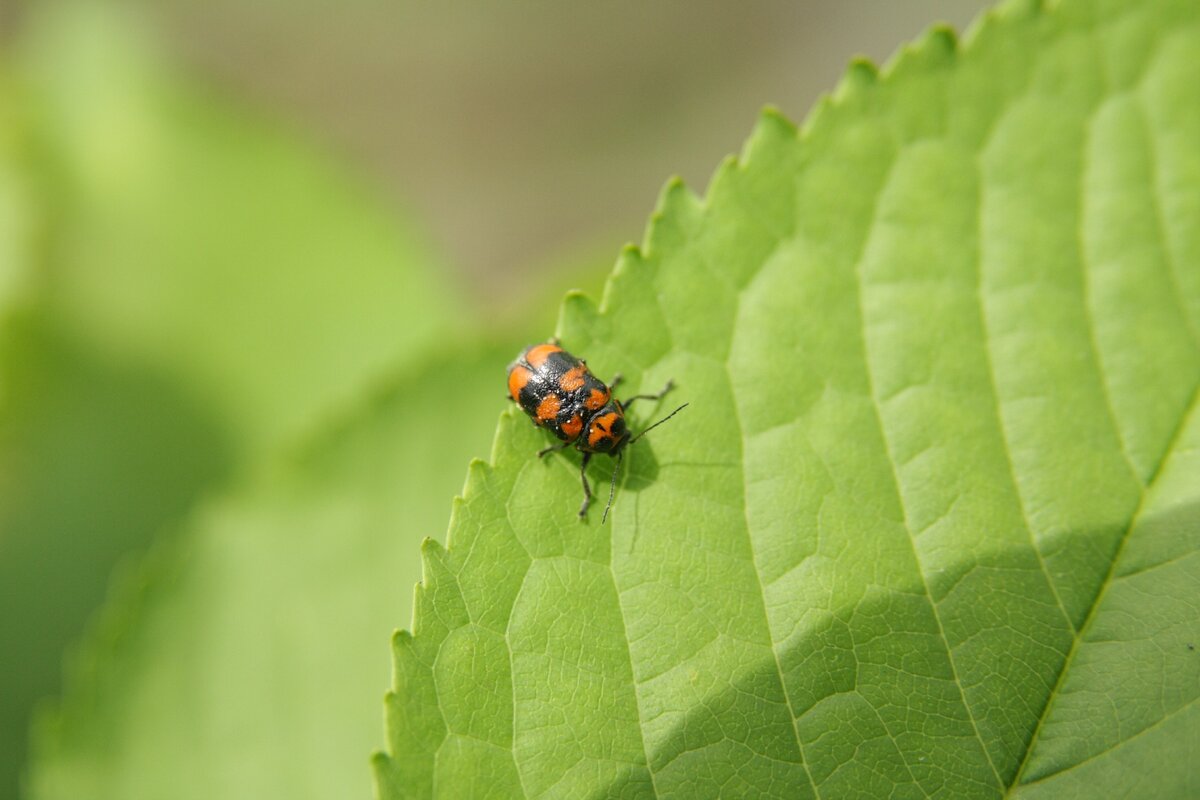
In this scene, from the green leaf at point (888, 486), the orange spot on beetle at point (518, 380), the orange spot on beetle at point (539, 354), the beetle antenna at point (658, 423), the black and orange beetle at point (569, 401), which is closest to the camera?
the green leaf at point (888, 486)

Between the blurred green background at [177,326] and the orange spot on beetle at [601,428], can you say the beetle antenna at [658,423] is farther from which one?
the blurred green background at [177,326]

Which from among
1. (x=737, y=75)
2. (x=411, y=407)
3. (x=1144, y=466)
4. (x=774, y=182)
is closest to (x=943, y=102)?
(x=774, y=182)

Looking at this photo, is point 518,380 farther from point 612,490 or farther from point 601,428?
point 612,490

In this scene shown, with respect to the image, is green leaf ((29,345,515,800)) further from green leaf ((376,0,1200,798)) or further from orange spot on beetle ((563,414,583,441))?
green leaf ((376,0,1200,798))

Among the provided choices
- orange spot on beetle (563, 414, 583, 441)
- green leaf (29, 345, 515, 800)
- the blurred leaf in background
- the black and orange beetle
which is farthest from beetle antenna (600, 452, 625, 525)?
the blurred leaf in background

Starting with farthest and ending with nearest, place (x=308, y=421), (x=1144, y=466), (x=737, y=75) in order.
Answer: (x=737, y=75) → (x=308, y=421) → (x=1144, y=466)

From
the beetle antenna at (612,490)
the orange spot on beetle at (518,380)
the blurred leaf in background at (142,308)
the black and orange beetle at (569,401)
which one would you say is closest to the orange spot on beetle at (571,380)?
the black and orange beetle at (569,401)

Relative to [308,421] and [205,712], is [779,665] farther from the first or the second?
[308,421]
